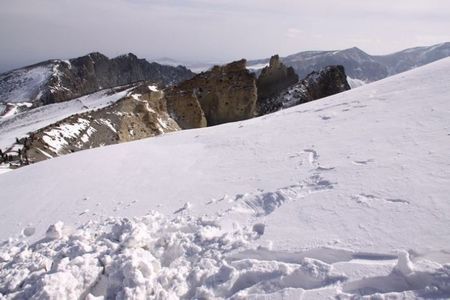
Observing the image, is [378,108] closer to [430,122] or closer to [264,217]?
[430,122]

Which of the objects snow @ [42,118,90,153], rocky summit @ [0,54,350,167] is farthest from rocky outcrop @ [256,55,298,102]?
snow @ [42,118,90,153]

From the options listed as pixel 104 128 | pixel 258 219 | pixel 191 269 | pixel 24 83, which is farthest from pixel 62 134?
pixel 24 83

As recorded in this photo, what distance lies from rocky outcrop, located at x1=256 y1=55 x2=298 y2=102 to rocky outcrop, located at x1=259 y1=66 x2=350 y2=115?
10.8 meters

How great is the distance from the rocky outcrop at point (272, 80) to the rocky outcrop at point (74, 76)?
19.1m

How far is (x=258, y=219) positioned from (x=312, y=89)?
49.5 metres

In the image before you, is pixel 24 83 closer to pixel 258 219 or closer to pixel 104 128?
pixel 104 128

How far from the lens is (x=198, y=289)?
14.9 feet

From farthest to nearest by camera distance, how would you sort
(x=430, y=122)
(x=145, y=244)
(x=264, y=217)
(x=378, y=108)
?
(x=378, y=108) → (x=430, y=122) → (x=264, y=217) → (x=145, y=244)

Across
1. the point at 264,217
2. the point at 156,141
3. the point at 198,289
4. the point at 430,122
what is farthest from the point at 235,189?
the point at 156,141

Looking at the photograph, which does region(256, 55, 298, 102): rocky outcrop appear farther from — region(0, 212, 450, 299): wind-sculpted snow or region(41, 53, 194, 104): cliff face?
region(0, 212, 450, 299): wind-sculpted snow

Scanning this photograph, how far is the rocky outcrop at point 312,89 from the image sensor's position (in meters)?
49.4

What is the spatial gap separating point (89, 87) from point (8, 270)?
9043cm

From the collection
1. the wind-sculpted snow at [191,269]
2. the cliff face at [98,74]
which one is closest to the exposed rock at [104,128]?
the wind-sculpted snow at [191,269]

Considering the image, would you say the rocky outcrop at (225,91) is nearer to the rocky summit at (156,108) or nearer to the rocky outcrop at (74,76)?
the rocky summit at (156,108)
